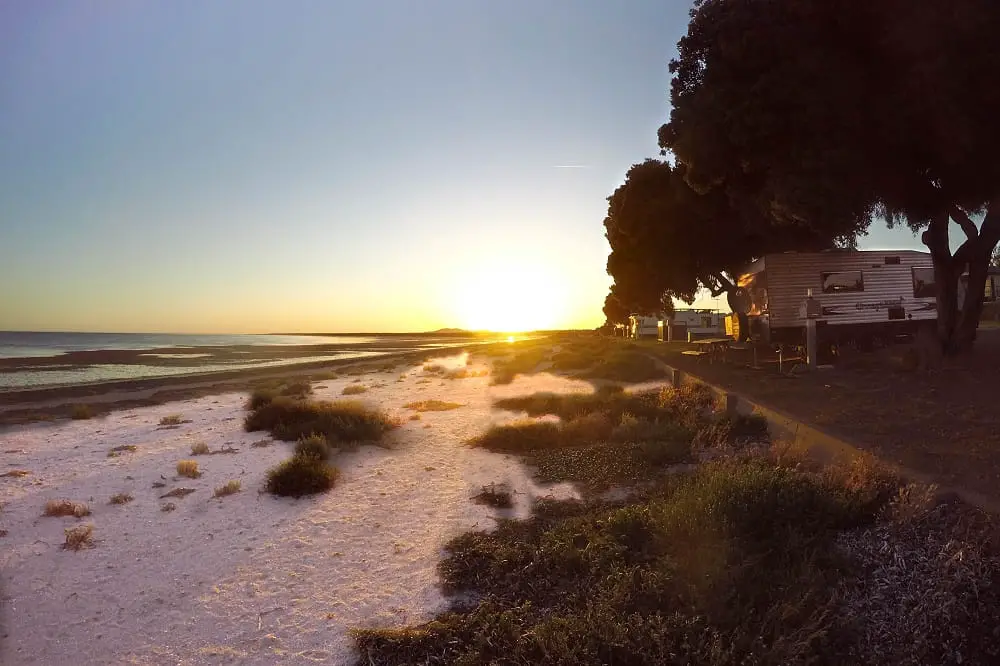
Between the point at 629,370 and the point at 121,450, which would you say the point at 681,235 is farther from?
the point at 121,450

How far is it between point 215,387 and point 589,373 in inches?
818

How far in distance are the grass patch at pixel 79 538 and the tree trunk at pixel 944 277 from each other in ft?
66.3

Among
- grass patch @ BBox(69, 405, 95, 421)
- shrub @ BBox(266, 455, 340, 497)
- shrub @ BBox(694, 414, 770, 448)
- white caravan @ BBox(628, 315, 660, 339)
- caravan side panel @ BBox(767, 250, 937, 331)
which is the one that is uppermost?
caravan side panel @ BBox(767, 250, 937, 331)

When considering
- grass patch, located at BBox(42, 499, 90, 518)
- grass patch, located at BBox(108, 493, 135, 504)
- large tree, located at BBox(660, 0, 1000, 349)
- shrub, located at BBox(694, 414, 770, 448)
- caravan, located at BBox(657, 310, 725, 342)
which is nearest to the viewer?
grass patch, located at BBox(42, 499, 90, 518)

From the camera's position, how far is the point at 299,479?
10.0 m

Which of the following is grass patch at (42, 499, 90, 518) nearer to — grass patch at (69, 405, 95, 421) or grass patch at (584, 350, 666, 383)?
grass patch at (69, 405, 95, 421)

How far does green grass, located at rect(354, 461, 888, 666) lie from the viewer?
4.46 meters

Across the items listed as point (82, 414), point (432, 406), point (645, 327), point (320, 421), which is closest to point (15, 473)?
point (320, 421)

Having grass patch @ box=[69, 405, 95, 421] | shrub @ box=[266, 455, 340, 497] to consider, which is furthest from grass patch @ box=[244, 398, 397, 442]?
grass patch @ box=[69, 405, 95, 421]

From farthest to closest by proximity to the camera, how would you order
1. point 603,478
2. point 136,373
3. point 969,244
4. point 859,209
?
point 136,373 < point 969,244 < point 859,209 < point 603,478

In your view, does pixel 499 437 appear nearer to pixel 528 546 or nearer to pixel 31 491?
pixel 528 546

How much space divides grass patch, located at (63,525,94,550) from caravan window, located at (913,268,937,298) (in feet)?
93.4

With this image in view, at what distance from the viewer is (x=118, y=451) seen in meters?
13.7

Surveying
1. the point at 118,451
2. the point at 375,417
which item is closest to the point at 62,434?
the point at 118,451
